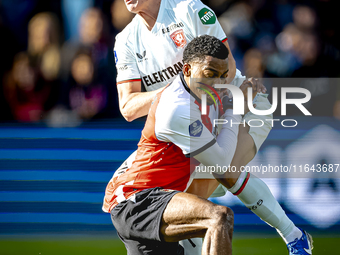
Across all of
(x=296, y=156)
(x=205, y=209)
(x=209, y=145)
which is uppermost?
(x=209, y=145)

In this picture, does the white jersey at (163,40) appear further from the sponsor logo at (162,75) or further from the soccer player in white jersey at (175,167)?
the soccer player in white jersey at (175,167)

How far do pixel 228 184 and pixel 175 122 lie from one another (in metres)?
0.61

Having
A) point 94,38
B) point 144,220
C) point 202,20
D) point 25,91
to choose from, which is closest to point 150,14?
point 202,20

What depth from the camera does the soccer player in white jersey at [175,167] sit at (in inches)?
83.8

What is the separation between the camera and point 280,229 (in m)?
2.74

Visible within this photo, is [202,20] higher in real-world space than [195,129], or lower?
higher

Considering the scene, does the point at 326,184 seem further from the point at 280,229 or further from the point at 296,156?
the point at 280,229

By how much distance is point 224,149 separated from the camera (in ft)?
7.63

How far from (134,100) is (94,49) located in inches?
57.5

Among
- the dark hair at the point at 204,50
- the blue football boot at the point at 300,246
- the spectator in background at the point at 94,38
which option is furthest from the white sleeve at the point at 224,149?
the spectator in background at the point at 94,38

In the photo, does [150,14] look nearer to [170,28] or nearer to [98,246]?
[170,28]

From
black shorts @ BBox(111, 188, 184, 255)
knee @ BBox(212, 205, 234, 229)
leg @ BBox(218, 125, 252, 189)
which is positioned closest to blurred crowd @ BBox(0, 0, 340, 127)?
leg @ BBox(218, 125, 252, 189)

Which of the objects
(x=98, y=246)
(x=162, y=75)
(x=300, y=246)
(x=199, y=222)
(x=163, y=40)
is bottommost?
(x=98, y=246)

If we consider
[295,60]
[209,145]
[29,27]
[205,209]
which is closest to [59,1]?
[29,27]
